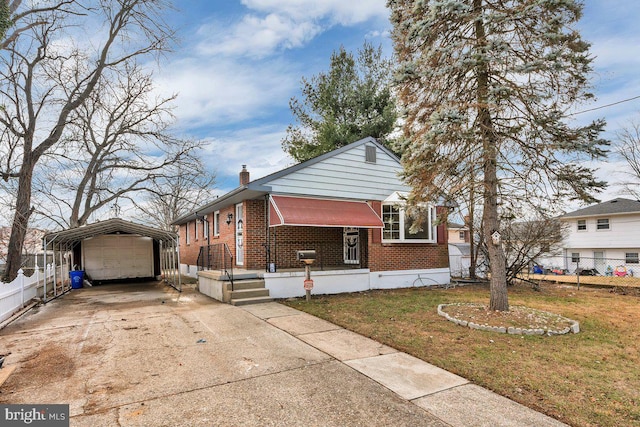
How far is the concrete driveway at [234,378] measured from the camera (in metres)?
3.39

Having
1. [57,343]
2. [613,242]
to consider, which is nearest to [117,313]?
[57,343]

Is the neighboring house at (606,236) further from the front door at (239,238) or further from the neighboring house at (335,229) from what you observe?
the front door at (239,238)

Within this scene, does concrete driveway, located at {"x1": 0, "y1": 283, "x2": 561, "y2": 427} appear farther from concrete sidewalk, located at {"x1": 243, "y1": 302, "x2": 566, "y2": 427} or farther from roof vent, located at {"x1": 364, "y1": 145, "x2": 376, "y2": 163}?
roof vent, located at {"x1": 364, "y1": 145, "x2": 376, "y2": 163}

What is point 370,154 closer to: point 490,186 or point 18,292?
point 490,186

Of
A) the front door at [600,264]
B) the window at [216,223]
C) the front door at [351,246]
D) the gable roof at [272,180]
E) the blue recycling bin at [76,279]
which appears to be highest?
the gable roof at [272,180]

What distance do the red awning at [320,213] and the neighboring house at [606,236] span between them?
70.6 ft

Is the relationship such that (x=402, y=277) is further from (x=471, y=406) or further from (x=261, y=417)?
(x=261, y=417)

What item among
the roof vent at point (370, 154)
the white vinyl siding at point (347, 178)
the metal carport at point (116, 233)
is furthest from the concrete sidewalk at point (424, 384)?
the metal carport at point (116, 233)

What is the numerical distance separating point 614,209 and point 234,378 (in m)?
34.3

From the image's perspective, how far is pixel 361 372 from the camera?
4531mm

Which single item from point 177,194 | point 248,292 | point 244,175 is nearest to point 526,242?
point 248,292

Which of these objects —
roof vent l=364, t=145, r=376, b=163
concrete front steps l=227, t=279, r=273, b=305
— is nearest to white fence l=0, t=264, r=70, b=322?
concrete front steps l=227, t=279, r=273, b=305

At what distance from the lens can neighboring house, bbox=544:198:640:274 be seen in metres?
26.6

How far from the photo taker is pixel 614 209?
2773 centimetres
